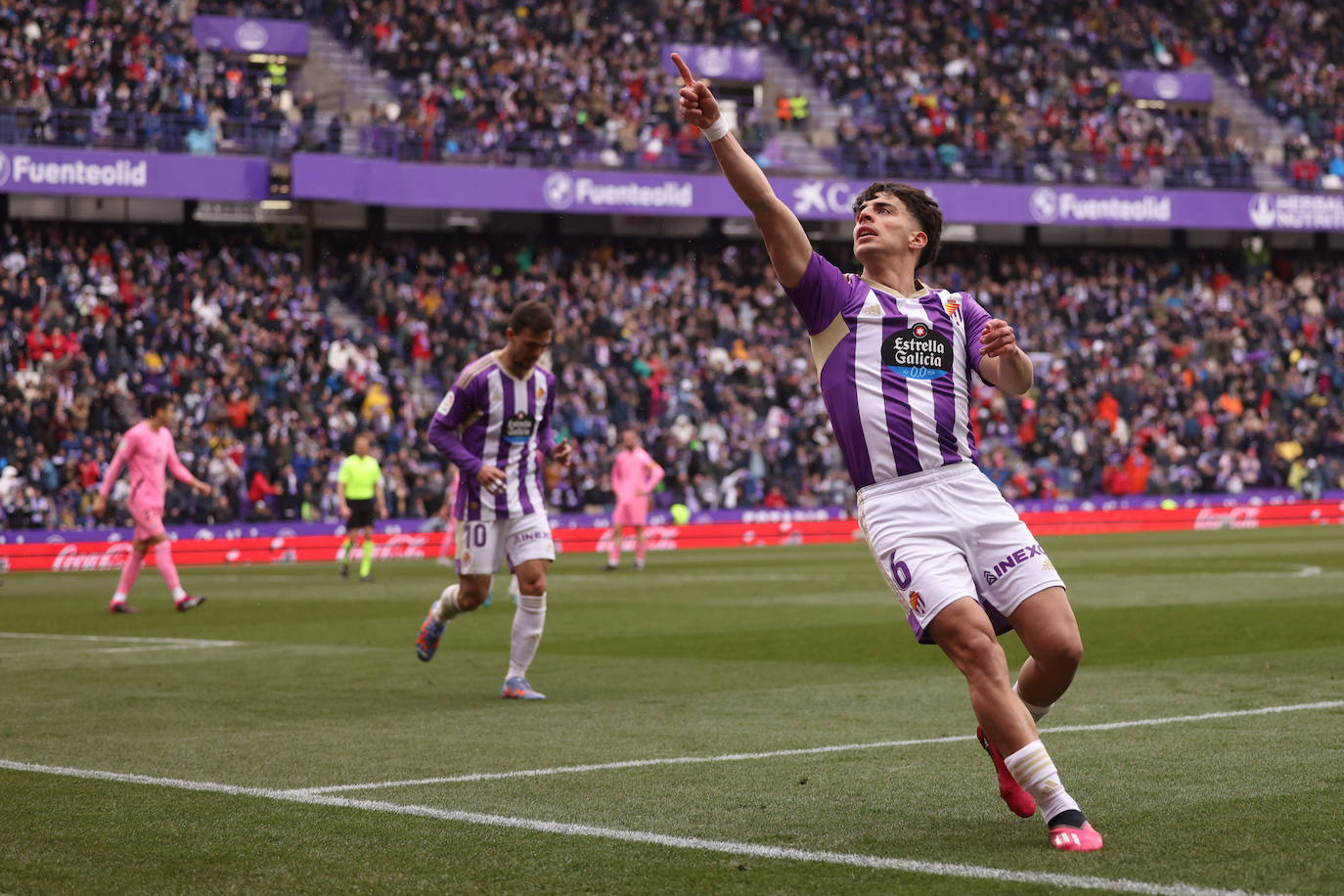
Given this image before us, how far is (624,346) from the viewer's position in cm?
3834

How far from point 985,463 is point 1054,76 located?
13233 millimetres

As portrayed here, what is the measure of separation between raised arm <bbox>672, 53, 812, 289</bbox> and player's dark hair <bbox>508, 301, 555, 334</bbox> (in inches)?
197

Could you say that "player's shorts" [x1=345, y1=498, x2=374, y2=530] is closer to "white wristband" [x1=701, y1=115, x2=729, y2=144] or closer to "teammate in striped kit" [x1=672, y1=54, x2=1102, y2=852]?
"teammate in striped kit" [x1=672, y1=54, x2=1102, y2=852]

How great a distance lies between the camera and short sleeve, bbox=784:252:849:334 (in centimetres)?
610

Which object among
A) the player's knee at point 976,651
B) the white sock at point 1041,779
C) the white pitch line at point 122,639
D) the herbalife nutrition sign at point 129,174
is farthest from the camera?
the herbalife nutrition sign at point 129,174

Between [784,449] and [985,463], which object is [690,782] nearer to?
[784,449]

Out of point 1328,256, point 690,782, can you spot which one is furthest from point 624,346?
point 690,782

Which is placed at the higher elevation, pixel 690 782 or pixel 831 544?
pixel 690 782

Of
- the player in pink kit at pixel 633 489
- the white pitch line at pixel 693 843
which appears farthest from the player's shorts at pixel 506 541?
the player in pink kit at pixel 633 489

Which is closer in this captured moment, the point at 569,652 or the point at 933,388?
the point at 933,388

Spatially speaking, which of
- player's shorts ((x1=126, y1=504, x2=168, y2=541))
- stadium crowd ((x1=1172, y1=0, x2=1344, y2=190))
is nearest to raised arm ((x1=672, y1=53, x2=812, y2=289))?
player's shorts ((x1=126, y1=504, x2=168, y2=541))

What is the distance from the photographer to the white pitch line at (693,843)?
4988 millimetres

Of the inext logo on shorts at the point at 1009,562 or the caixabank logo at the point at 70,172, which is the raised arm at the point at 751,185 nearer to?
the inext logo on shorts at the point at 1009,562

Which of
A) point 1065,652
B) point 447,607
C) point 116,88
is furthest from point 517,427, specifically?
point 116,88
